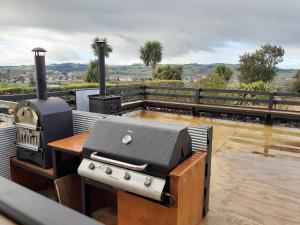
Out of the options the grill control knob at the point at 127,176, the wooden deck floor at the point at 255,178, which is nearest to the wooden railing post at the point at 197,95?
the wooden deck floor at the point at 255,178

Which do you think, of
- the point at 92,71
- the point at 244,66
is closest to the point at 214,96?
the point at 92,71

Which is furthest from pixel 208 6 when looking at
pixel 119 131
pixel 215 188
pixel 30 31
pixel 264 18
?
pixel 119 131

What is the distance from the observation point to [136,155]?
199 cm

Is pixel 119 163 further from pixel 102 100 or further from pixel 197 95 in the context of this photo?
pixel 197 95

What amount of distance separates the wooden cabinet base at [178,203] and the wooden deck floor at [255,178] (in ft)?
1.29

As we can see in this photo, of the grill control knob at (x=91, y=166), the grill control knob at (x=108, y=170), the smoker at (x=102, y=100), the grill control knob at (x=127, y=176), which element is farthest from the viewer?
the smoker at (x=102, y=100)

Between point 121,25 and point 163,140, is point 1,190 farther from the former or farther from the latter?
point 121,25

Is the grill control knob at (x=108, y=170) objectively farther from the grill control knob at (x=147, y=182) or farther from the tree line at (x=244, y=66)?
the tree line at (x=244, y=66)

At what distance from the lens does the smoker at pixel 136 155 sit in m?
1.89

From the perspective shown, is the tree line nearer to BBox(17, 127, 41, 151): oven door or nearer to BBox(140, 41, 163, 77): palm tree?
BBox(140, 41, 163, 77): palm tree

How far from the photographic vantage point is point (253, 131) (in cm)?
582

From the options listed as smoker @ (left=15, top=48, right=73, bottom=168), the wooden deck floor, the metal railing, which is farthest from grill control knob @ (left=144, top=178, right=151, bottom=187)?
the metal railing

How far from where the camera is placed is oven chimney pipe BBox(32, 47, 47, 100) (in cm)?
289

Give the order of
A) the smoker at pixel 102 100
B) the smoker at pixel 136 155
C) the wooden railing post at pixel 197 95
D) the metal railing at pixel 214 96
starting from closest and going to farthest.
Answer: the smoker at pixel 136 155
the smoker at pixel 102 100
the metal railing at pixel 214 96
the wooden railing post at pixel 197 95
